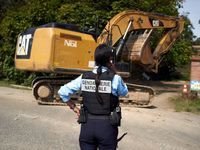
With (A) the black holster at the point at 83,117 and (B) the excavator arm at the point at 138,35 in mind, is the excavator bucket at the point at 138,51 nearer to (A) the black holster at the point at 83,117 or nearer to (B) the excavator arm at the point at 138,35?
(B) the excavator arm at the point at 138,35

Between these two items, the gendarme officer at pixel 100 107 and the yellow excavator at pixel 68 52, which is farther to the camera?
the yellow excavator at pixel 68 52

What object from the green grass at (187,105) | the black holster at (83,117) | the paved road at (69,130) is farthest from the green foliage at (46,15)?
the black holster at (83,117)

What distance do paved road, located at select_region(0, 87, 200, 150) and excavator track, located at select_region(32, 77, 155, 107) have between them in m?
0.73

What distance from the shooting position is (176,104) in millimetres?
8898

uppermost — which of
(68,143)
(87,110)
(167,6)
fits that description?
(167,6)

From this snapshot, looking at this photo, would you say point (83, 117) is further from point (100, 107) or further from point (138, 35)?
point (138, 35)

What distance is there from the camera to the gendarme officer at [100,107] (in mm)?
2340

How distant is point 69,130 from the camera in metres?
4.98

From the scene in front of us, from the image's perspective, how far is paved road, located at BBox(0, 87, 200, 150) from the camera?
164 inches

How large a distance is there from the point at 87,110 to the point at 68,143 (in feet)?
6.57

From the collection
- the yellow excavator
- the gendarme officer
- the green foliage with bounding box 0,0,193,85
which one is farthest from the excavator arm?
the gendarme officer

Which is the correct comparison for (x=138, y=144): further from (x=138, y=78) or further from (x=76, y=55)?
(x=138, y=78)

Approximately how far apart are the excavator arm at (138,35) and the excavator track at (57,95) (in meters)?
1.60

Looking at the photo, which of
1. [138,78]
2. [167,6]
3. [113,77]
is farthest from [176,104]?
[138,78]
